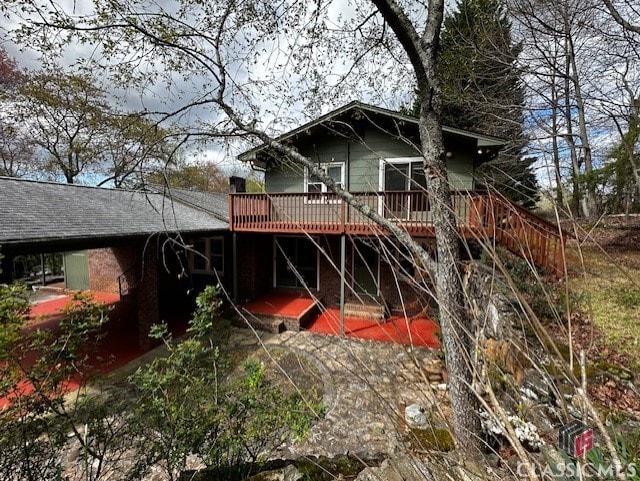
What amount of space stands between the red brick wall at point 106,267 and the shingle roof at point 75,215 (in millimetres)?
4108

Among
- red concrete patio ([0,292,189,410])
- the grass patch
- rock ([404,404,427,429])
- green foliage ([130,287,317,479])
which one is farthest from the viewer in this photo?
red concrete patio ([0,292,189,410])

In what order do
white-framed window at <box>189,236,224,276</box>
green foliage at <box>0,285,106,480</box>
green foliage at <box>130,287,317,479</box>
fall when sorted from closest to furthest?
green foliage at <box>0,285,106,480</box> → green foliage at <box>130,287,317,479</box> → white-framed window at <box>189,236,224,276</box>

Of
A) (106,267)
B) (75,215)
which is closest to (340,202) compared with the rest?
(75,215)

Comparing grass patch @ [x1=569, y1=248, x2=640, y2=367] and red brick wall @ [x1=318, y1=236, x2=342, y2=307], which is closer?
grass patch @ [x1=569, y1=248, x2=640, y2=367]

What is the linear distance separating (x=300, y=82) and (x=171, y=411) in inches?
179

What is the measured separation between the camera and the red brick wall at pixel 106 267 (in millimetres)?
12080

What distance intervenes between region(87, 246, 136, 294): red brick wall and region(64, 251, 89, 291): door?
1.13ft

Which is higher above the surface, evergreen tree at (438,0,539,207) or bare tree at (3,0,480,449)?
evergreen tree at (438,0,539,207)

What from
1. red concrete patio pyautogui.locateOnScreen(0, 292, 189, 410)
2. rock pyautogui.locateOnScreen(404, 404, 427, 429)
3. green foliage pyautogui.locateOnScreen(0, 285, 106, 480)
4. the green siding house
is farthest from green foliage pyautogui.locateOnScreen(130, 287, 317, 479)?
the green siding house

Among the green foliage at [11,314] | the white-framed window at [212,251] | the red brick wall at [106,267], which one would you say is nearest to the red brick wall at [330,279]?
the white-framed window at [212,251]

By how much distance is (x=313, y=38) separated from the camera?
13.6ft

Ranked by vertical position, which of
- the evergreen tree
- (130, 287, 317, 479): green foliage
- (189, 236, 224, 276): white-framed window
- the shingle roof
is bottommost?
(130, 287, 317, 479): green foliage

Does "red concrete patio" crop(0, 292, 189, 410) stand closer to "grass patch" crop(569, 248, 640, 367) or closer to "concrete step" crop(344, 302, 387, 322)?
"concrete step" crop(344, 302, 387, 322)

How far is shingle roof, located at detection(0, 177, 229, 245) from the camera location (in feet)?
16.3
